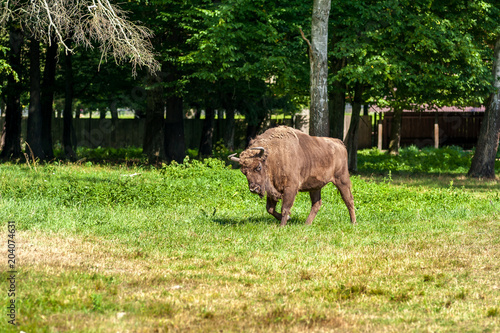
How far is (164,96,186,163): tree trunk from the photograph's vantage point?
27.1 meters

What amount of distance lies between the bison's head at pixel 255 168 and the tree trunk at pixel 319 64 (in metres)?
7.17

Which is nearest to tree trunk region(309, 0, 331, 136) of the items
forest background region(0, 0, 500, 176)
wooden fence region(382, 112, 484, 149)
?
forest background region(0, 0, 500, 176)

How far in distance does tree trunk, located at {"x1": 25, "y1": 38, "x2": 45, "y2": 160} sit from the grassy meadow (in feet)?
30.3

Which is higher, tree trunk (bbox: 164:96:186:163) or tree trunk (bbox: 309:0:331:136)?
tree trunk (bbox: 309:0:331:136)

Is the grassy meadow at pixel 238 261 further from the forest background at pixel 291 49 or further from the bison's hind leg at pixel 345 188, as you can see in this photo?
the forest background at pixel 291 49

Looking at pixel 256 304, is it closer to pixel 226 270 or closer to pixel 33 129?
pixel 226 270

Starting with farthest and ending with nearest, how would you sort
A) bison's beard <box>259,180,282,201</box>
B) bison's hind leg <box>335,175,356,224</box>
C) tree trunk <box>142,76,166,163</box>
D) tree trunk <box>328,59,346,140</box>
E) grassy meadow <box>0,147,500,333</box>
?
→ tree trunk <box>142,76,166,163</box>
tree trunk <box>328,59,346,140</box>
bison's hind leg <box>335,175,356,224</box>
bison's beard <box>259,180,282,201</box>
grassy meadow <box>0,147,500,333</box>

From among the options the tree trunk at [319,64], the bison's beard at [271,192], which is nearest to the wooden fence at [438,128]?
the tree trunk at [319,64]

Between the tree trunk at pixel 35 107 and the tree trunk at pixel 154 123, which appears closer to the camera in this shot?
the tree trunk at pixel 35 107

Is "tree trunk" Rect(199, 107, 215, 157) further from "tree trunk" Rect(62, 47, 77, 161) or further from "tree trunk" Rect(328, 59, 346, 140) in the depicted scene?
"tree trunk" Rect(328, 59, 346, 140)

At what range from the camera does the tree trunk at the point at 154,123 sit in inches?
997

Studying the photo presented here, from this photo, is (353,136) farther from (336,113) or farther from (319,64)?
(319,64)

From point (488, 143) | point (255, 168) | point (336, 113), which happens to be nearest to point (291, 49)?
point (336, 113)

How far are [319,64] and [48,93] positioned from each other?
1371 cm
